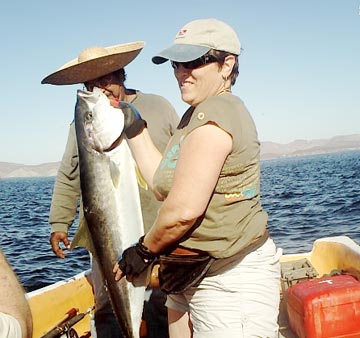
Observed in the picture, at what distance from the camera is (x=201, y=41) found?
281 centimetres

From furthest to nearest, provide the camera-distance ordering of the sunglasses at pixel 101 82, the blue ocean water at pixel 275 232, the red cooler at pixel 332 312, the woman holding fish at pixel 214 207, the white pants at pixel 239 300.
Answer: the blue ocean water at pixel 275 232 < the sunglasses at pixel 101 82 < the red cooler at pixel 332 312 < the white pants at pixel 239 300 < the woman holding fish at pixel 214 207

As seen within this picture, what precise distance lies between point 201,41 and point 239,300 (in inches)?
58.8

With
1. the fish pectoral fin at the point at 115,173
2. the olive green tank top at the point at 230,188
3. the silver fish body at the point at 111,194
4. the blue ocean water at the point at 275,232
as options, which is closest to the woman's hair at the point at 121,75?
the silver fish body at the point at 111,194

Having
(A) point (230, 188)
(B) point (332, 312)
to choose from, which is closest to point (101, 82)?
(A) point (230, 188)

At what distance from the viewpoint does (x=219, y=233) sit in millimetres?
2756

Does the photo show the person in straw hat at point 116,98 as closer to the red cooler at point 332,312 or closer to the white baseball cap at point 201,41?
the red cooler at point 332,312

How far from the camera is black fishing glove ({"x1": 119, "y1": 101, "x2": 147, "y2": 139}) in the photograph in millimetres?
3549

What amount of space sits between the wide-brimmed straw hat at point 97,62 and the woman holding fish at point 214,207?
5.61ft

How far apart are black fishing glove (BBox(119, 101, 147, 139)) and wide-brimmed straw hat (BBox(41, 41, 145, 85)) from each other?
1.09m

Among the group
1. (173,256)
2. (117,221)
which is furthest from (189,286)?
(117,221)

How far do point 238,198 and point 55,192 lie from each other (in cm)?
307

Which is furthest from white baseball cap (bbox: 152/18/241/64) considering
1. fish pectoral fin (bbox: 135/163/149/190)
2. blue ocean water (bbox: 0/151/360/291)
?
blue ocean water (bbox: 0/151/360/291)

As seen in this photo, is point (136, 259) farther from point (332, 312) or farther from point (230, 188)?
point (332, 312)

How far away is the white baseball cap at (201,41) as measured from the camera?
9.16 feet
